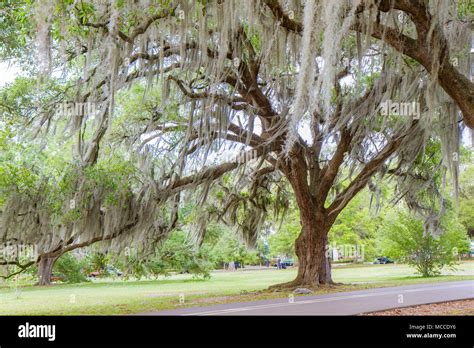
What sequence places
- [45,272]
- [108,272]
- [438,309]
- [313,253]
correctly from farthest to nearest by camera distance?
1. [108,272]
2. [45,272]
3. [313,253]
4. [438,309]

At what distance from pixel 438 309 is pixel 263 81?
12.7 ft

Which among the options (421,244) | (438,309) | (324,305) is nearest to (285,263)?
(421,244)

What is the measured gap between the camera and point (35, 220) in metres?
6.25

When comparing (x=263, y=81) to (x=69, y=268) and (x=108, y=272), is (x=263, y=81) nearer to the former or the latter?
(x=69, y=268)

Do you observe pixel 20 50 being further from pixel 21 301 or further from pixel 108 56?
pixel 21 301

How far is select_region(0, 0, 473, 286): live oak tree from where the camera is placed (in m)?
4.12

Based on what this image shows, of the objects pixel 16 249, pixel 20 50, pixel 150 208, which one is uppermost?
pixel 20 50

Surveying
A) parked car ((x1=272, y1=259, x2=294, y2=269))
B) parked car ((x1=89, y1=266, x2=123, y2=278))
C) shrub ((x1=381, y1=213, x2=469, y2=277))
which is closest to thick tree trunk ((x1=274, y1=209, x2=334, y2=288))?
shrub ((x1=381, y1=213, x2=469, y2=277))

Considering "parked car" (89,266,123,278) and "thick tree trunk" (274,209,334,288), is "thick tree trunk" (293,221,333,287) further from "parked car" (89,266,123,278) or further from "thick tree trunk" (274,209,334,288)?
"parked car" (89,266,123,278)

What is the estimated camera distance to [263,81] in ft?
25.7

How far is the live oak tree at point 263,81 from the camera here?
412cm
